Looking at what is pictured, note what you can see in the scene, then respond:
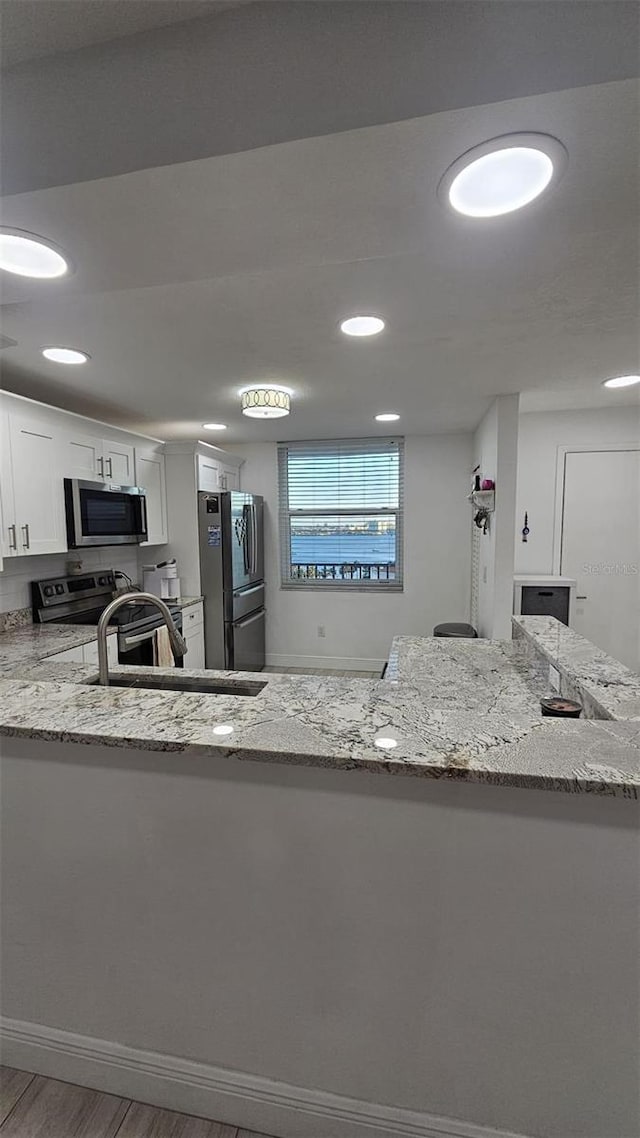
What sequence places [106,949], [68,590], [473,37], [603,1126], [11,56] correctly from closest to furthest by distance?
[473,37]
[11,56]
[603,1126]
[106,949]
[68,590]

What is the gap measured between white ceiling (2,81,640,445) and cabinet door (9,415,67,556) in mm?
338

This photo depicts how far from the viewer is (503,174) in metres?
0.96

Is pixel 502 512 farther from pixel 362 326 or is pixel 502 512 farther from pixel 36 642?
pixel 36 642

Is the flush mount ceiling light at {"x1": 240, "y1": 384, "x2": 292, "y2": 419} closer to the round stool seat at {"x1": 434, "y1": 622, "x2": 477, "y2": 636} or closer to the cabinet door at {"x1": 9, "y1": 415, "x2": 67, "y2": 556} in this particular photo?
the cabinet door at {"x1": 9, "y1": 415, "x2": 67, "y2": 556}

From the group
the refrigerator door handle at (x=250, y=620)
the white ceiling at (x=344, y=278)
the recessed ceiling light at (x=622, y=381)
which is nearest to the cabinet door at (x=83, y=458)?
the white ceiling at (x=344, y=278)

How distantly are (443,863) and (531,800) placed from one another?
0.71 ft

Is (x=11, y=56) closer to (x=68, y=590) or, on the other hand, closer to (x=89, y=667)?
(x=89, y=667)

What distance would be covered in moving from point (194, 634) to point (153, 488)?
1.23 meters

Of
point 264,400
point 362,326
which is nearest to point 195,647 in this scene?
point 264,400

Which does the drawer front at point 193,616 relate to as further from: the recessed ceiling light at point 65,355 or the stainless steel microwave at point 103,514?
the recessed ceiling light at point 65,355

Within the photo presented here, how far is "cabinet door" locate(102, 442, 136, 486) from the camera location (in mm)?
3398

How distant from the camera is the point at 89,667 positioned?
1.87 m

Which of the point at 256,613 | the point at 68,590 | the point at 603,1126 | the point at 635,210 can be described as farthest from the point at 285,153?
the point at 256,613

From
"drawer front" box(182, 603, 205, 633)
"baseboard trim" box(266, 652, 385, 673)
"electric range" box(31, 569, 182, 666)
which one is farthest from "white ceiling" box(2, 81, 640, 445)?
"baseboard trim" box(266, 652, 385, 673)
